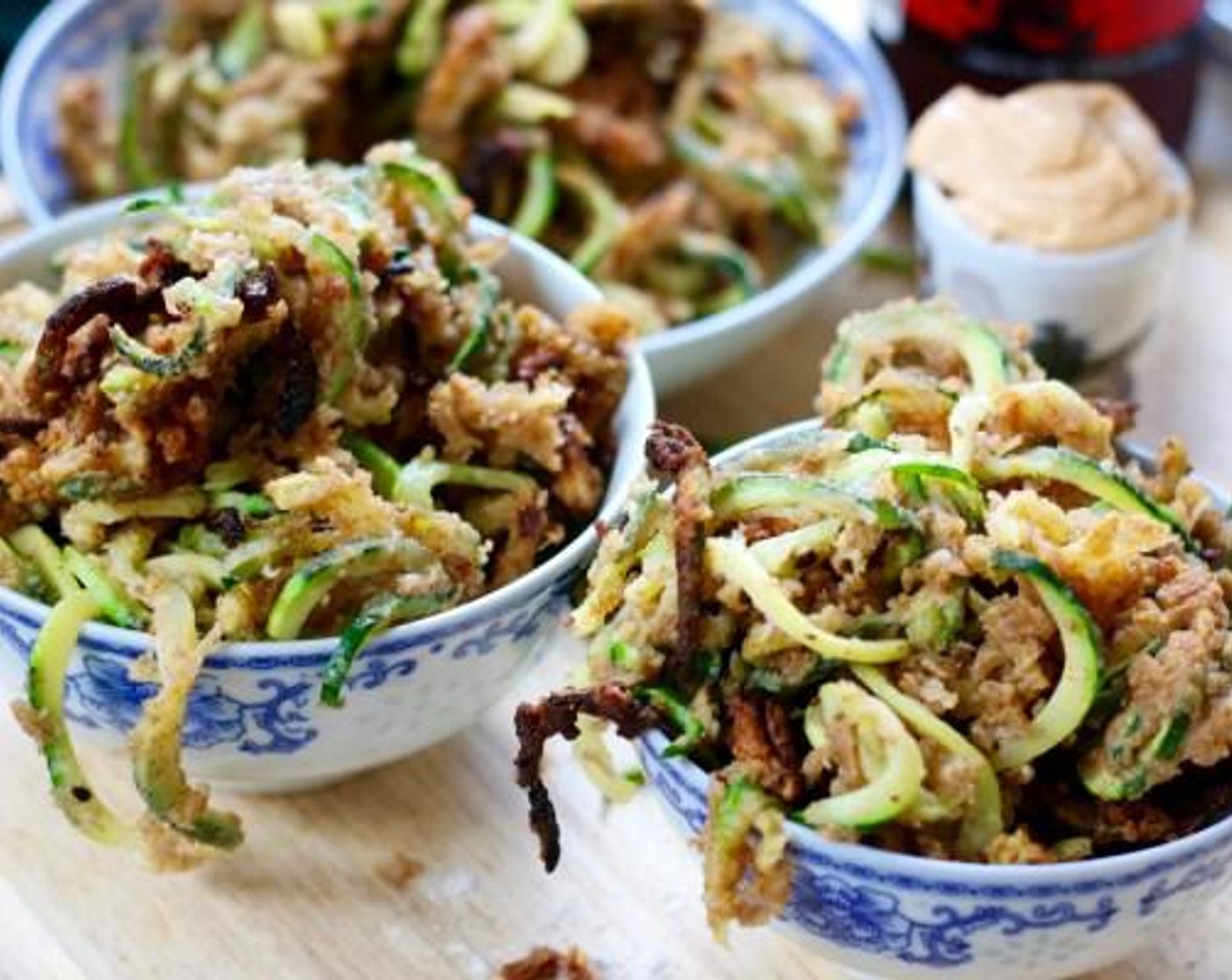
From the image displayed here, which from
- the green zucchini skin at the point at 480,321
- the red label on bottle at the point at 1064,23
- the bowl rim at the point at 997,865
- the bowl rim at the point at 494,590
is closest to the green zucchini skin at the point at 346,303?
the green zucchini skin at the point at 480,321

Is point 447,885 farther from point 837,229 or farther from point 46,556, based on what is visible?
point 837,229

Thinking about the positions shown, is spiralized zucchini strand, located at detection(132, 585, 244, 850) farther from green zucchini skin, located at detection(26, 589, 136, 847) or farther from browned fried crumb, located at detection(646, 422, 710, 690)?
browned fried crumb, located at detection(646, 422, 710, 690)

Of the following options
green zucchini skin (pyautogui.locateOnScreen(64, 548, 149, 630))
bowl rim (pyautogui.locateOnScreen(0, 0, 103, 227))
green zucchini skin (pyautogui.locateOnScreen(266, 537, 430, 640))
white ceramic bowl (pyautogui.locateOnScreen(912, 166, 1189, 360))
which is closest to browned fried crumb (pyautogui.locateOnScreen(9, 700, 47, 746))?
Result: green zucchini skin (pyautogui.locateOnScreen(64, 548, 149, 630))

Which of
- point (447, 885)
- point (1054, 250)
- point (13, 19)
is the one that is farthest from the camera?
point (13, 19)

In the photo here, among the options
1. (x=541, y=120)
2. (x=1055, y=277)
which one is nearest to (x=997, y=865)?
(x=1055, y=277)

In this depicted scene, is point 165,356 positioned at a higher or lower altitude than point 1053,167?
higher

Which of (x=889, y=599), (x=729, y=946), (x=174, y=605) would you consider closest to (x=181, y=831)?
(x=174, y=605)
